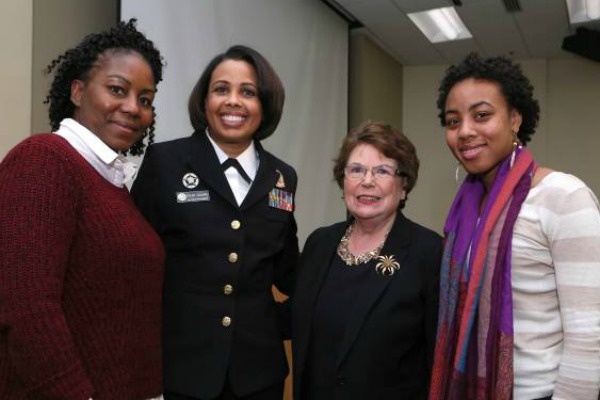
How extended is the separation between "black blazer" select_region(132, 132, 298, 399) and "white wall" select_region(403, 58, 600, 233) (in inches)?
217

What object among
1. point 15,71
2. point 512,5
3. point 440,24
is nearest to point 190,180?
point 15,71

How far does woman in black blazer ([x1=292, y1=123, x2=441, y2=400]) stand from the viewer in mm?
1618

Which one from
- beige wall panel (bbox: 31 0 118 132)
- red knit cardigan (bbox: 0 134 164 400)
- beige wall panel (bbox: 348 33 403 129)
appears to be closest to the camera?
red knit cardigan (bbox: 0 134 164 400)

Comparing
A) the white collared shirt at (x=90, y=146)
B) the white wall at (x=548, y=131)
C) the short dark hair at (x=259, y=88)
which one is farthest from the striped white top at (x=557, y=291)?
the white wall at (x=548, y=131)

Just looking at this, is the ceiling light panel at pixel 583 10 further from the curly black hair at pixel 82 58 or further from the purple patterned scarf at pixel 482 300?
the curly black hair at pixel 82 58

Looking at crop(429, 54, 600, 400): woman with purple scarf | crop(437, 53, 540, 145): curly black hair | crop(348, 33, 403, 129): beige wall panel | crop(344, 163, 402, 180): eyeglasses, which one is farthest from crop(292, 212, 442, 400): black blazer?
crop(348, 33, 403, 129): beige wall panel

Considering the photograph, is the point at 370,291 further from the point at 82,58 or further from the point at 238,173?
the point at 82,58

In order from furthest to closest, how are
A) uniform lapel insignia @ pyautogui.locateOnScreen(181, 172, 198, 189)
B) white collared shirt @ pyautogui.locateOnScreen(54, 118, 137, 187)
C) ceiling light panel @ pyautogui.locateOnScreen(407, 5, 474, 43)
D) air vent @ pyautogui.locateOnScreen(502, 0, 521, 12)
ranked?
ceiling light panel @ pyautogui.locateOnScreen(407, 5, 474, 43), air vent @ pyautogui.locateOnScreen(502, 0, 521, 12), uniform lapel insignia @ pyautogui.locateOnScreen(181, 172, 198, 189), white collared shirt @ pyautogui.locateOnScreen(54, 118, 137, 187)

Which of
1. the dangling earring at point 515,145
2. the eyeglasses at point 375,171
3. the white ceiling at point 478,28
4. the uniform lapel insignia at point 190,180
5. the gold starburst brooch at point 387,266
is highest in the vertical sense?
the white ceiling at point 478,28

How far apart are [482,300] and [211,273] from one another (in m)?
0.75

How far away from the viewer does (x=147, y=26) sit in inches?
113

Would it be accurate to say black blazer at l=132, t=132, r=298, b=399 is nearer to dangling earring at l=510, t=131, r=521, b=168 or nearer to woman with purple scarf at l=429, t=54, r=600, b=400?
woman with purple scarf at l=429, t=54, r=600, b=400

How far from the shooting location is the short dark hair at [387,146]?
180 centimetres

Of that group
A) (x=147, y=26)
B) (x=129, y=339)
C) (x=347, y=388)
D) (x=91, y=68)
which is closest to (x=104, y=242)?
(x=129, y=339)
